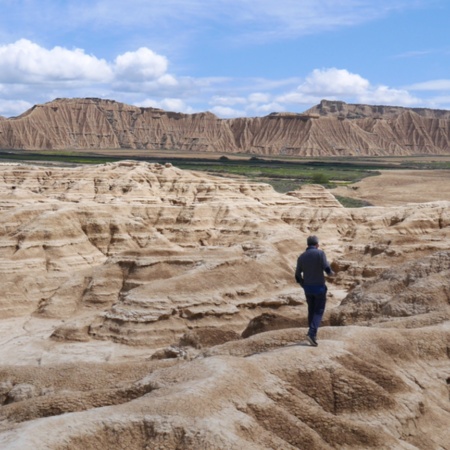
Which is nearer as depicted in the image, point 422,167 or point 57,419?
point 57,419

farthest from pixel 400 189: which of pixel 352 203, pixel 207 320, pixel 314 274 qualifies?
pixel 314 274

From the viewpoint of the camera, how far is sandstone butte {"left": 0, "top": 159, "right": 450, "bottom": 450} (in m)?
13.2

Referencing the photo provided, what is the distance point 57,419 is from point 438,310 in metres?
13.4

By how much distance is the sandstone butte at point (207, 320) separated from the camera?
13.2 meters

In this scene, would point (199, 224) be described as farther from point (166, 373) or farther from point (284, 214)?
point (166, 373)

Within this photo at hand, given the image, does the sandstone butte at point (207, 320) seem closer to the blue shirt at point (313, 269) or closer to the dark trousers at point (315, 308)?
the dark trousers at point (315, 308)

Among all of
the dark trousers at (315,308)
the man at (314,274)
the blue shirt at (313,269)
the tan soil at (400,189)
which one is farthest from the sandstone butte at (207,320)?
the tan soil at (400,189)

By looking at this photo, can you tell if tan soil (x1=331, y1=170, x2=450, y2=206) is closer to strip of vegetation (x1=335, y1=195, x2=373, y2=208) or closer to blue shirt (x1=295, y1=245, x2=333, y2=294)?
strip of vegetation (x1=335, y1=195, x2=373, y2=208)

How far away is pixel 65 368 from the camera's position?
20359 mm

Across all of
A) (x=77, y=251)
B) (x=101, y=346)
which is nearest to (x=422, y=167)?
(x=77, y=251)

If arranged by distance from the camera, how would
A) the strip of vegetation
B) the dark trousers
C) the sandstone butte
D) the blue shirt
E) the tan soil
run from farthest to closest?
the tan soil, the strip of vegetation, the dark trousers, the blue shirt, the sandstone butte

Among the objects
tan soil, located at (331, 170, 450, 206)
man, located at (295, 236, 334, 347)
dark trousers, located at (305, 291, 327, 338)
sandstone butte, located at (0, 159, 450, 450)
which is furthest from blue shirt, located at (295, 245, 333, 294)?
tan soil, located at (331, 170, 450, 206)

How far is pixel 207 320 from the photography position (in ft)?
113

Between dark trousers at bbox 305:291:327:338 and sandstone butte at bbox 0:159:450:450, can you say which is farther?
dark trousers at bbox 305:291:327:338
